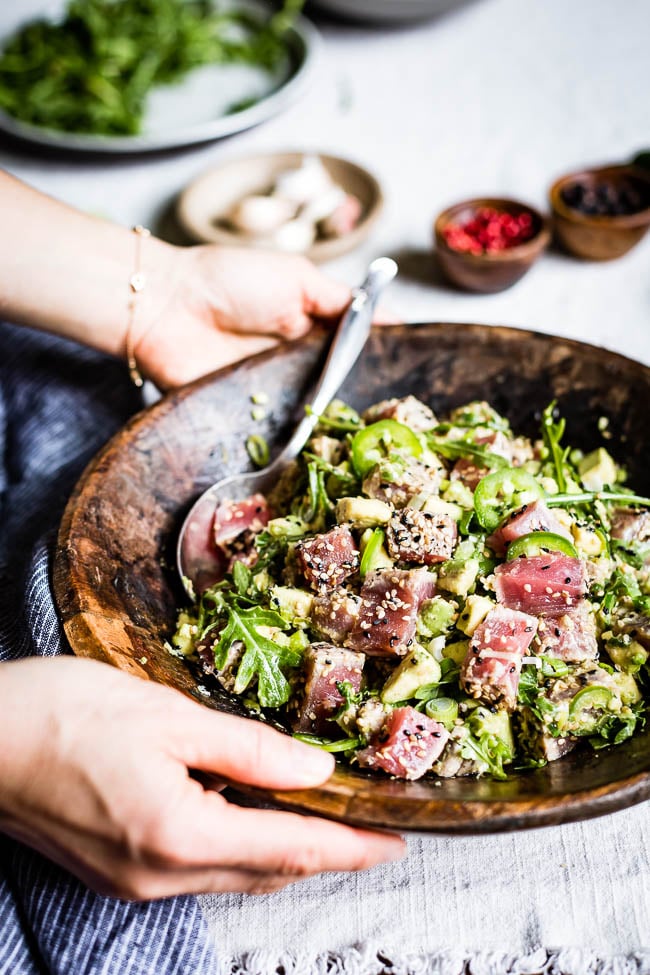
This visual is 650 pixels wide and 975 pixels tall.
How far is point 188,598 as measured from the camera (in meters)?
2.35

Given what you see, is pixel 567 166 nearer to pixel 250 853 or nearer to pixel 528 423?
pixel 528 423

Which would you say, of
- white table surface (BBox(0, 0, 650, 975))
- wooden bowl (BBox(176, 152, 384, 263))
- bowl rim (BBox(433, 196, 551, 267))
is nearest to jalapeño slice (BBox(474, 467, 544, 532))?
white table surface (BBox(0, 0, 650, 975))

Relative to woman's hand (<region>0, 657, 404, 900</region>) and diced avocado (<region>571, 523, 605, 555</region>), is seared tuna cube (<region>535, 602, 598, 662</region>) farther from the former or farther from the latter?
woman's hand (<region>0, 657, 404, 900</region>)

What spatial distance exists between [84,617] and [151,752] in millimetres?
391

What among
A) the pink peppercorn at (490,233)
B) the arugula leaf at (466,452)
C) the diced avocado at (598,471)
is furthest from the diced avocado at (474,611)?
Result: the pink peppercorn at (490,233)

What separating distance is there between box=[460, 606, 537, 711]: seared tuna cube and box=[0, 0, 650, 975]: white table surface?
448 millimetres

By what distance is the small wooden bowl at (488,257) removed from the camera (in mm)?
3480

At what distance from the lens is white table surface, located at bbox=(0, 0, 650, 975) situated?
1.94 m

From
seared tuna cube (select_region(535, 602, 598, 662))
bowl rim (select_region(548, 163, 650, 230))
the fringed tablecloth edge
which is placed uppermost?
bowl rim (select_region(548, 163, 650, 230))

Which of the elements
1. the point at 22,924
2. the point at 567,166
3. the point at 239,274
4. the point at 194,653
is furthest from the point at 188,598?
the point at 567,166

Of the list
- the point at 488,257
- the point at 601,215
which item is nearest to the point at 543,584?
the point at 488,257

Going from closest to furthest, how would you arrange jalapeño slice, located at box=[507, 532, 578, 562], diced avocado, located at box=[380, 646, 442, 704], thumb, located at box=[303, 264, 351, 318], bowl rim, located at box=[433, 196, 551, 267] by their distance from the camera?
1. diced avocado, located at box=[380, 646, 442, 704]
2. jalapeño slice, located at box=[507, 532, 578, 562]
3. thumb, located at box=[303, 264, 351, 318]
4. bowl rim, located at box=[433, 196, 551, 267]

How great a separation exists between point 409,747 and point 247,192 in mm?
3041

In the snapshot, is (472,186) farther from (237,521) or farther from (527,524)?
(527,524)
